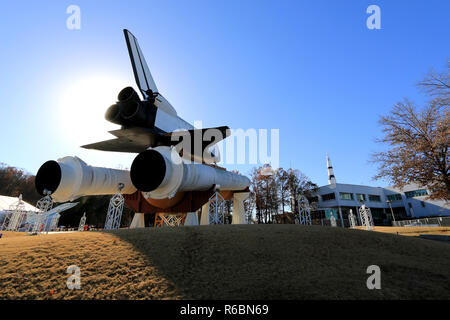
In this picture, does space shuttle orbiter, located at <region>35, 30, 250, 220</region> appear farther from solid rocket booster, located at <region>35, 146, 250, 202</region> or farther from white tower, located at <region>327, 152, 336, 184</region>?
white tower, located at <region>327, 152, 336, 184</region>

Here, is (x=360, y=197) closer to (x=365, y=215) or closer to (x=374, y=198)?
(x=374, y=198)

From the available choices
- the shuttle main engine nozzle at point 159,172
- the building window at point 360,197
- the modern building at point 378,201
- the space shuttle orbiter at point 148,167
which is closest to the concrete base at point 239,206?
the space shuttle orbiter at point 148,167

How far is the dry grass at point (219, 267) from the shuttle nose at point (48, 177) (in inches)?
194

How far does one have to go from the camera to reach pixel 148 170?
10.8 meters

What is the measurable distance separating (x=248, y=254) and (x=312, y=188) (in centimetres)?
4783

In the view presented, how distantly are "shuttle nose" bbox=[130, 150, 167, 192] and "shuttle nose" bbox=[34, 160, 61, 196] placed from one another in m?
3.98

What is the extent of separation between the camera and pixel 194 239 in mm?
7449

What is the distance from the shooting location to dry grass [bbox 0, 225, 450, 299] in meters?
4.21

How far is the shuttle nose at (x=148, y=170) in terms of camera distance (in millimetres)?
10133

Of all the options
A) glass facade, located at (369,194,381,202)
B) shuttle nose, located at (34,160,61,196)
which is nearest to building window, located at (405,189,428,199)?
glass facade, located at (369,194,381,202)

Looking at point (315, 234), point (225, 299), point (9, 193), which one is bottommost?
point (225, 299)

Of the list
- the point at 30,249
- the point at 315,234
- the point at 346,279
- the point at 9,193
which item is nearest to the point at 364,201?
the point at 315,234

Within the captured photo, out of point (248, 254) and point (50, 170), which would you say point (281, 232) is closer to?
point (248, 254)

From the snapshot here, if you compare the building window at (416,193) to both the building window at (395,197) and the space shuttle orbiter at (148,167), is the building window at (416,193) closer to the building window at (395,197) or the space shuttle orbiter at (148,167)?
the building window at (395,197)
